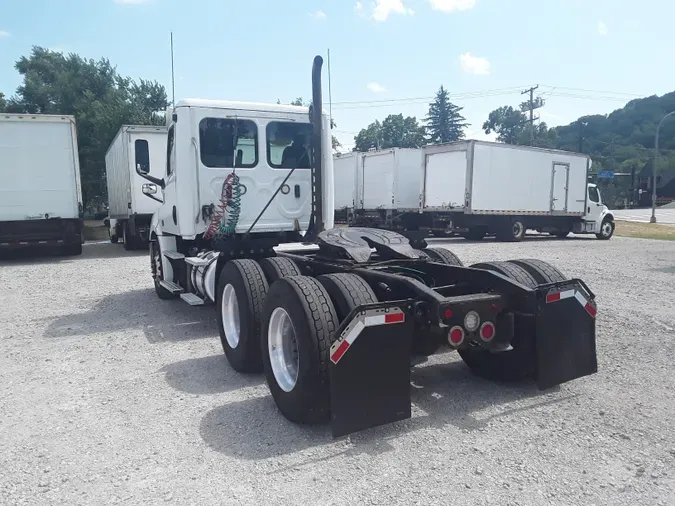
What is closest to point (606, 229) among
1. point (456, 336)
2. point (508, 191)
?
point (508, 191)

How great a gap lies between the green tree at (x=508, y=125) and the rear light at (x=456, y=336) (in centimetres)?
10018

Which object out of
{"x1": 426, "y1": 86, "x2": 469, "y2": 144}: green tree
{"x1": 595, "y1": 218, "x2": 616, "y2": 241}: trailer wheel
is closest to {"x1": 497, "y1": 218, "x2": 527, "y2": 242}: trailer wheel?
{"x1": 595, "y1": 218, "x2": 616, "y2": 241}: trailer wheel

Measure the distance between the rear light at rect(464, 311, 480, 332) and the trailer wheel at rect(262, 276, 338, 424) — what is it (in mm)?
936

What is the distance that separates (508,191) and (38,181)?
16.3 meters

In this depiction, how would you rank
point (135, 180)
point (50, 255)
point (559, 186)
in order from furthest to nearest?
point (559, 186) < point (50, 255) < point (135, 180)

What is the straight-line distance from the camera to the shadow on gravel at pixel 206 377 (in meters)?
4.65

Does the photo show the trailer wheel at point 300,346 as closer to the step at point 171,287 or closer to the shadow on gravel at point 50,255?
the step at point 171,287

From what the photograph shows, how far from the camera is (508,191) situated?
67.8 ft

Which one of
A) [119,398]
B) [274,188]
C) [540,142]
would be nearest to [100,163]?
[274,188]

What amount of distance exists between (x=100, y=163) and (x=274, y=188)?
1221 inches

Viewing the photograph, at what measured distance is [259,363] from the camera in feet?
16.2

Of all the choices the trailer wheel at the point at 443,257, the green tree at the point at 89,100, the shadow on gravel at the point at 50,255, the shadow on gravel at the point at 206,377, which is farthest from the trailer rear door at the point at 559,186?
the green tree at the point at 89,100

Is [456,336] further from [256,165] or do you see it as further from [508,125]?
[508,125]

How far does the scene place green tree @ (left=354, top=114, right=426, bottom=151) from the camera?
82.3 m
